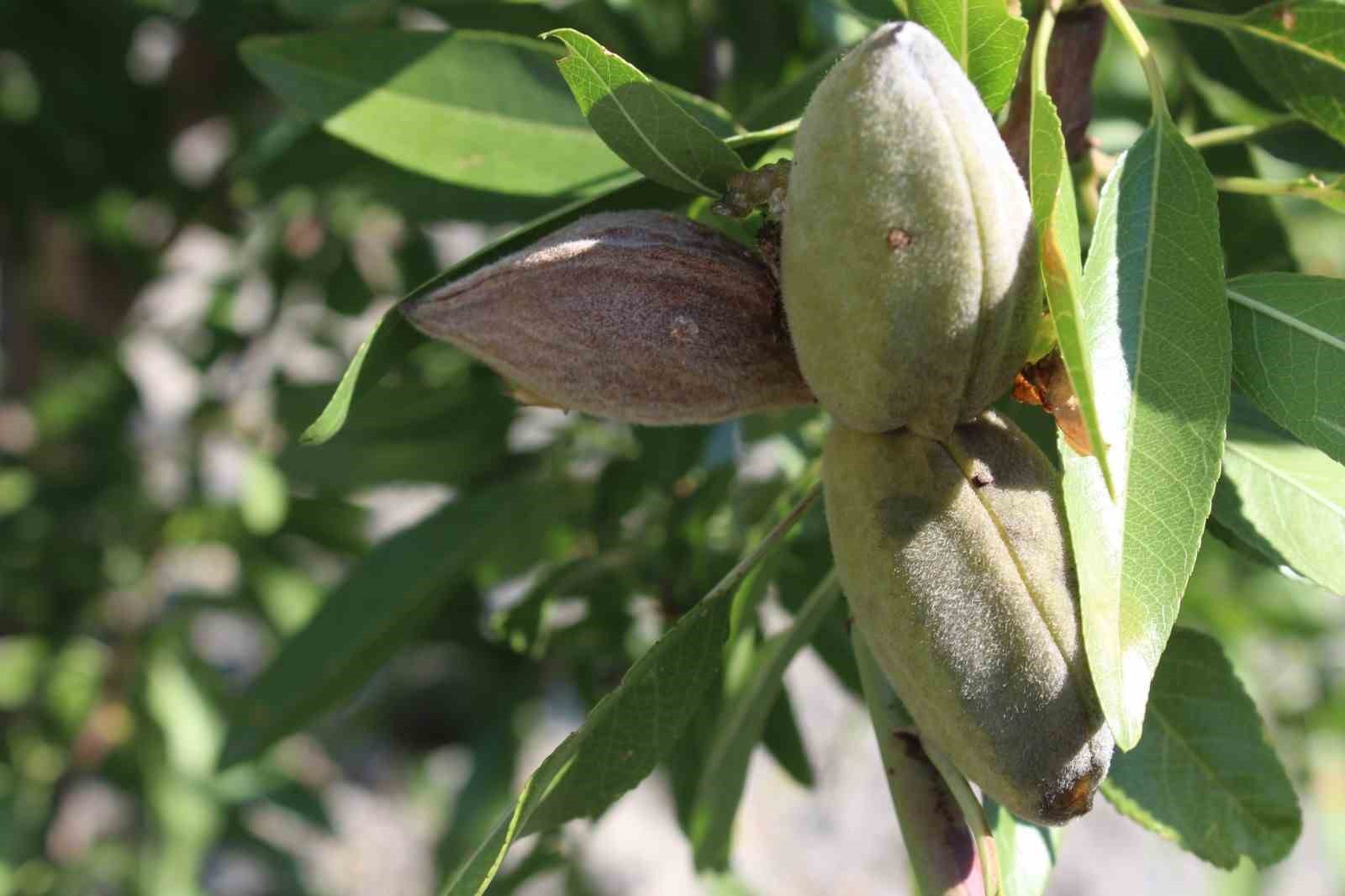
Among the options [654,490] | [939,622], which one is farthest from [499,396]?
[939,622]

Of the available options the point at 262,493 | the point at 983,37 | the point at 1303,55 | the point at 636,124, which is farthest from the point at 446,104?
the point at 262,493

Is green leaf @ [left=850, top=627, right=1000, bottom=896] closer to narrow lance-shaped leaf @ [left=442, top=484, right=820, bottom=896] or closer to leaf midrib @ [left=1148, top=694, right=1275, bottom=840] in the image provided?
narrow lance-shaped leaf @ [left=442, top=484, right=820, bottom=896]

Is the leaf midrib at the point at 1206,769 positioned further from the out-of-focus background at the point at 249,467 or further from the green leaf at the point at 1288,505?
the out-of-focus background at the point at 249,467

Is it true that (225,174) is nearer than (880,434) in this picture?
No

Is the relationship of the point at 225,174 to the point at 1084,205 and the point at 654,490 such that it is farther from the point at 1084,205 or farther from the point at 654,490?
the point at 1084,205

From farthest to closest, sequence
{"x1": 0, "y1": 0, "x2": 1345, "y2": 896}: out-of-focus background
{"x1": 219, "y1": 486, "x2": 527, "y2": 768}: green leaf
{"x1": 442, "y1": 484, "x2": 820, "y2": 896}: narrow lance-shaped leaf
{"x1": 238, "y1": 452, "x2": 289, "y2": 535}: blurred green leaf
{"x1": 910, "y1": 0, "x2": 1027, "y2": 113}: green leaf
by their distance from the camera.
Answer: {"x1": 238, "y1": 452, "x2": 289, "y2": 535}: blurred green leaf, {"x1": 0, "y1": 0, "x2": 1345, "y2": 896}: out-of-focus background, {"x1": 219, "y1": 486, "x2": 527, "y2": 768}: green leaf, {"x1": 442, "y1": 484, "x2": 820, "y2": 896}: narrow lance-shaped leaf, {"x1": 910, "y1": 0, "x2": 1027, "y2": 113}: green leaf

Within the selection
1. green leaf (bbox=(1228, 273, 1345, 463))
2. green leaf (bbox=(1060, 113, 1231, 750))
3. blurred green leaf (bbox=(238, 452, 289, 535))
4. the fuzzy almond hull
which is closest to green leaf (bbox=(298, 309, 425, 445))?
the fuzzy almond hull
